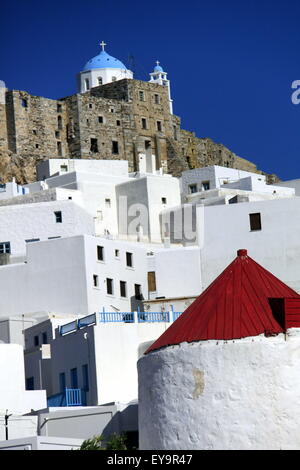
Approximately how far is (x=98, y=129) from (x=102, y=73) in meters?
8.40

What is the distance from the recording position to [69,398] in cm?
4112

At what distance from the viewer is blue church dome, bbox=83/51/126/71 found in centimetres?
9444

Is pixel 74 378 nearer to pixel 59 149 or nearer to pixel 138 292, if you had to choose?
pixel 138 292

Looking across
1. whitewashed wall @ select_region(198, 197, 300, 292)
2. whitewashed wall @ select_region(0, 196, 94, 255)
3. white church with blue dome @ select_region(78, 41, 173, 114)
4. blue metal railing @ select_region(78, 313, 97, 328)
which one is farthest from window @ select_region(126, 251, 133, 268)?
white church with blue dome @ select_region(78, 41, 173, 114)

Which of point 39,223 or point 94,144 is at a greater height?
point 94,144

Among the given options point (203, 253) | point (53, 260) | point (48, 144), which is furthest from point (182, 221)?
point (48, 144)

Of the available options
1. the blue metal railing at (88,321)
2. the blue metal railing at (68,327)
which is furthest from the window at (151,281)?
the blue metal railing at (88,321)

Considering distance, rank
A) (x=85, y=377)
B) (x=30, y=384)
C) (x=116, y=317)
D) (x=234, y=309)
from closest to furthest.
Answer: (x=234, y=309) < (x=85, y=377) < (x=116, y=317) < (x=30, y=384)

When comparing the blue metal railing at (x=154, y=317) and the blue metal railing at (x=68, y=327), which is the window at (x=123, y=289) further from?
the blue metal railing at (x=154, y=317)

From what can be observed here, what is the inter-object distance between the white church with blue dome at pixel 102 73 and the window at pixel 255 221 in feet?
117

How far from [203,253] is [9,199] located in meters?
13.5

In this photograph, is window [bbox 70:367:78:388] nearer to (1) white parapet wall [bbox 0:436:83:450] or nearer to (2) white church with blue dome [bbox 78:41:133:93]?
(1) white parapet wall [bbox 0:436:83:450]

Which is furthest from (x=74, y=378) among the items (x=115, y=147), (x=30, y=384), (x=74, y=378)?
(x=115, y=147)

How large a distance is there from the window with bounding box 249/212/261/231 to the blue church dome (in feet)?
124
